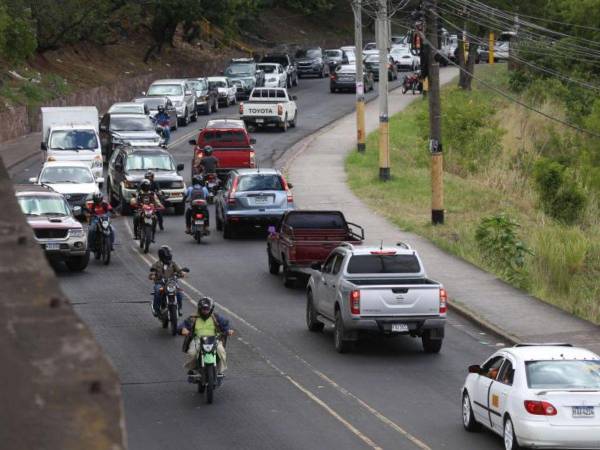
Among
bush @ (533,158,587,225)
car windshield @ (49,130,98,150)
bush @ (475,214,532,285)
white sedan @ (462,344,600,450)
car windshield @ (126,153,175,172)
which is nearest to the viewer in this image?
white sedan @ (462,344,600,450)

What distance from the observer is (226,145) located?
44.9 meters

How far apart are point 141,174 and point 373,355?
1826 centimetres

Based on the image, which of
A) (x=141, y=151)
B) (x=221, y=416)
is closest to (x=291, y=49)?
(x=141, y=151)

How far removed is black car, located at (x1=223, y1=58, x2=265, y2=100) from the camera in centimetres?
7681

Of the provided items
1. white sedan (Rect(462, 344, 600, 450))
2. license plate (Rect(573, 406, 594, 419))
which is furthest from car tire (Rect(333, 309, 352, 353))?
license plate (Rect(573, 406, 594, 419))

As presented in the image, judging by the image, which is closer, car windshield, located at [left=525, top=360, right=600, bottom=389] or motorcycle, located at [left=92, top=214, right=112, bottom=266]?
car windshield, located at [left=525, top=360, right=600, bottom=389]

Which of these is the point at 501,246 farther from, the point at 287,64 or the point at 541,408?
the point at 287,64

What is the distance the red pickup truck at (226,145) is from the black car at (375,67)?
36.1 m

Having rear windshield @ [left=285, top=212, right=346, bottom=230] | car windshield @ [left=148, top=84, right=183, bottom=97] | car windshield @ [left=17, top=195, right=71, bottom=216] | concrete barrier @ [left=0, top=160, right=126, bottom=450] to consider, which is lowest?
car windshield @ [left=148, top=84, right=183, bottom=97]

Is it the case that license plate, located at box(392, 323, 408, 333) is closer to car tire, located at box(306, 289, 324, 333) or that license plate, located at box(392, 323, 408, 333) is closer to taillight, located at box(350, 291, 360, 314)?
taillight, located at box(350, 291, 360, 314)

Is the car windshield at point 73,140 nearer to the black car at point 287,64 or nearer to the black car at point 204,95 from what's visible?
the black car at point 204,95

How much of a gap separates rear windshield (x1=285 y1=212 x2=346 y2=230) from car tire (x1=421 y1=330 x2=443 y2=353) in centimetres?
667

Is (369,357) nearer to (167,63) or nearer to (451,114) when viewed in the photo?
(451,114)

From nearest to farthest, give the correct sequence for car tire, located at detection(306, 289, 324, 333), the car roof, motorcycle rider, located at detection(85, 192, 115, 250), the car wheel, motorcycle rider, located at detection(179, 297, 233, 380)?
the car wheel → the car roof → motorcycle rider, located at detection(179, 297, 233, 380) → car tire, located at detection(306, 289, 324, 333) → motorcycle rider, located at detection(85, 192, 115, 250)
